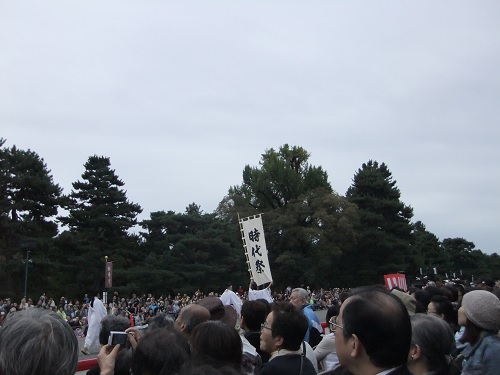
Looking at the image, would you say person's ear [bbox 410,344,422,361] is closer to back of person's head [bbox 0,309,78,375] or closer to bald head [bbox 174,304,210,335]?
bald head [bbox 174,304,210,335]

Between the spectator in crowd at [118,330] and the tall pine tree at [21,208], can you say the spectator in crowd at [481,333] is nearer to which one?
the spectator in crowd at [118,330]

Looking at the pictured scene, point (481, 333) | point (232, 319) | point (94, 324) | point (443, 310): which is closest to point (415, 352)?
point (481, 333)

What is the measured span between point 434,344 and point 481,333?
62 centimetres

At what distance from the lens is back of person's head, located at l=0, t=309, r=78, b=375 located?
202 centimetres

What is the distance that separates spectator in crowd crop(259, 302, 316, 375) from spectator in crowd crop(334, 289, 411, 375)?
1.53 metres

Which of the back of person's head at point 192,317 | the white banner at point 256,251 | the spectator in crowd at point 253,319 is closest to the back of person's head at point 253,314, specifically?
the spectator in crowd at point 253,319

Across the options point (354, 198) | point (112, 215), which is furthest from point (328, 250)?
point (112, 215)

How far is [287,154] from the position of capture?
54750 millimetres

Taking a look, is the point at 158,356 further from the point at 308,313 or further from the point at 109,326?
the point at 308,313

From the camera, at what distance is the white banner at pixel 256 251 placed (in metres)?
13.0

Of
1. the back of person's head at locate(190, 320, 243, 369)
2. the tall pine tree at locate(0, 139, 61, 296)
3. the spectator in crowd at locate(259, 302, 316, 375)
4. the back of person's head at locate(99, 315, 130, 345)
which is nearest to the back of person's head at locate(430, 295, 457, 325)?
the spectator in crowd at locate(259, 302, 316, 375)

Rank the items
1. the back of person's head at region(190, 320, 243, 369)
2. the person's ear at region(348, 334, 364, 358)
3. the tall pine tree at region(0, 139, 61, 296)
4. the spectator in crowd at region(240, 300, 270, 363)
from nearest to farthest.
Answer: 1. the person's ear at region(348, 334, 364, 358)
2. the back of person's head at region(190, 320, 243, 369)
3. the spectator in crowd at region(240, 300, 270, 363)
4. the tall pine tree at region(0, 139, 61, 296)

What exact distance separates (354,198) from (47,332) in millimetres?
52465

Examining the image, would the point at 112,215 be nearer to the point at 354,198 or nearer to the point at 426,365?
the point at 354,198
